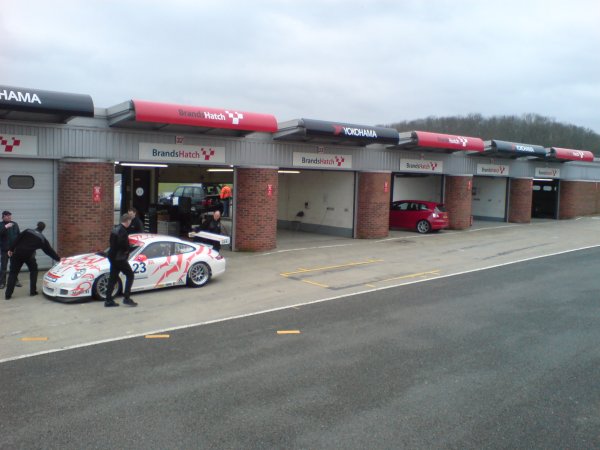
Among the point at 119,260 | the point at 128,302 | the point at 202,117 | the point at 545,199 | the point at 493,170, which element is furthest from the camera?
the point at 545,199

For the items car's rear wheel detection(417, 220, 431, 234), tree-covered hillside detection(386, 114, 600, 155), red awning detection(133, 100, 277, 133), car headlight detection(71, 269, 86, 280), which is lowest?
car headlight detection(71, 269, 86, 280)

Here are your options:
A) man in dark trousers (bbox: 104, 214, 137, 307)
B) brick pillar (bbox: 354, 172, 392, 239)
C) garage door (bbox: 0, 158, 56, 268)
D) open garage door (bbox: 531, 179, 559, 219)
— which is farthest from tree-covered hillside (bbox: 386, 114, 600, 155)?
man in dark trousers (bbox: 104, 214, 137, 307)

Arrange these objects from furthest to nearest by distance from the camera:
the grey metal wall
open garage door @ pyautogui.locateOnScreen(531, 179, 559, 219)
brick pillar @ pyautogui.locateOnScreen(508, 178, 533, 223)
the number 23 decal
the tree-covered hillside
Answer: the tree-covered hillside < open garage door @ pyautogui.locateOnScreen(531, 179, 559, 219) < brick pillar @ pyautogui.locateOnScreen(508, 178, 533, 223) < the grey metal wall < the number 23 decal

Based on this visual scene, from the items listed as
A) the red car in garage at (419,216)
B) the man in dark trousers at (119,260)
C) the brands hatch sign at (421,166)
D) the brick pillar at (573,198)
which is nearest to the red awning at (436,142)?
the brands hatch sign at (421,166)

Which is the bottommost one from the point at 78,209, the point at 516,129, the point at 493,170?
the point at 78,209

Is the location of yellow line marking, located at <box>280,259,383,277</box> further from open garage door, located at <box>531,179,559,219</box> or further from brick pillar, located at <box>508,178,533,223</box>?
open garage door, located at <box>531,179,559,219</box>

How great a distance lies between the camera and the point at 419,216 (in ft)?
80.1

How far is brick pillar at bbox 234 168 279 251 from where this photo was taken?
1794 cm

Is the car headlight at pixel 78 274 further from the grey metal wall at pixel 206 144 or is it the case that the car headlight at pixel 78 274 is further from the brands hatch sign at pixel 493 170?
the brands hatch sign at pixel 493 170

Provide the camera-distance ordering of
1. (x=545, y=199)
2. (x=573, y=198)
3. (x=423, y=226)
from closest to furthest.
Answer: (x=423, y=226)
(x=573, y=198)
(x=545, y=199)

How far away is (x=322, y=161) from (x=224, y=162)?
13.6ft

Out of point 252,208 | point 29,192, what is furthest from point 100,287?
point 252,208

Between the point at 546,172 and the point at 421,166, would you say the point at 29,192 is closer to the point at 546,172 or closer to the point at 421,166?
the point at 421,166

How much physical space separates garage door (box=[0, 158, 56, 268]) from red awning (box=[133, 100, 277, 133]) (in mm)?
3030
